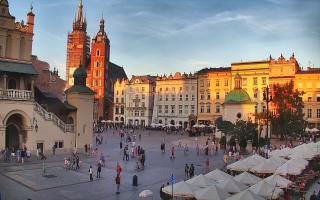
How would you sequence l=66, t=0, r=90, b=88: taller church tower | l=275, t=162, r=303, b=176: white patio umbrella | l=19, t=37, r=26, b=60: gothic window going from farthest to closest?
l=66, t=0, r=90, b=88: taller church tower → l=19, t=37, r=26, b=60: gothic window → l=275, t=162, r=303, b=176: white patio umbrella

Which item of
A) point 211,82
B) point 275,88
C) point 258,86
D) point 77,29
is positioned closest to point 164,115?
point 211,82

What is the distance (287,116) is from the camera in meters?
57.3

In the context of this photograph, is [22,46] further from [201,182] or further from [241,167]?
[201,182]

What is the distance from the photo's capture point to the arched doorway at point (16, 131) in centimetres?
3825

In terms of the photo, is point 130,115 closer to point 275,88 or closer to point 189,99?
point 189,99

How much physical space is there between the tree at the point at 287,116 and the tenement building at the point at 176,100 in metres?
29.9

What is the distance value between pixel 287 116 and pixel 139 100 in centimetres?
5451

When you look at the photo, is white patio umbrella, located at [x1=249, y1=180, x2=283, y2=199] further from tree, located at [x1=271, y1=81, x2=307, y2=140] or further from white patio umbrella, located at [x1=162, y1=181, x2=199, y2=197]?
tree, located at [x1=271, y1=81, x2=307, y2=140]

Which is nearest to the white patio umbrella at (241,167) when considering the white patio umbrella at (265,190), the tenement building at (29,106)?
the white patio umbrella at (265,190)

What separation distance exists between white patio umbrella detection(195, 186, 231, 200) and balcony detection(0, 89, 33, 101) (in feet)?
82.1

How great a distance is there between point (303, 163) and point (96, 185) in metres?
14.4

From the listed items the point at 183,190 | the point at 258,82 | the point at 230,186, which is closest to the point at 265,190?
the point at 230,186

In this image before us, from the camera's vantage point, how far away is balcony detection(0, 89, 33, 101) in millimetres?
36281

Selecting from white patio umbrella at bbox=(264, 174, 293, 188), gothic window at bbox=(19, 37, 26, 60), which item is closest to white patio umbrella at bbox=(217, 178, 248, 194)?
white patio umbrella at bbox=(264, 174, 293, 188)
